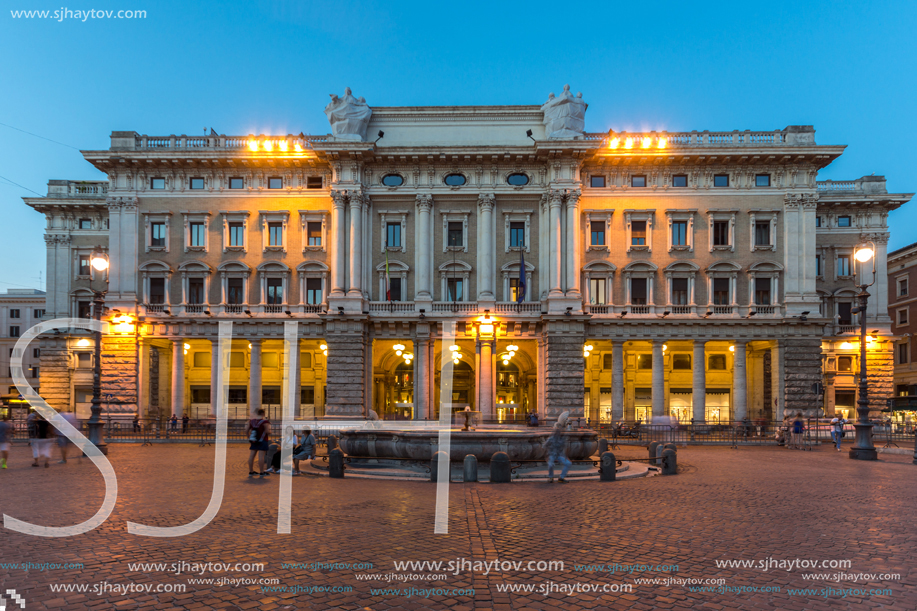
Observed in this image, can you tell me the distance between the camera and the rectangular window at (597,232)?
41.5 meters

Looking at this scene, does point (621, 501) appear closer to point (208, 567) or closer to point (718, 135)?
point (208, 567)

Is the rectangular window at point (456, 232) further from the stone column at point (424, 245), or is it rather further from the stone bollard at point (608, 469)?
the stone bollard at point (608, 469)

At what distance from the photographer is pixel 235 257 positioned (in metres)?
42.1

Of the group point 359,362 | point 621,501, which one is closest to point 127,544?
point 621,501

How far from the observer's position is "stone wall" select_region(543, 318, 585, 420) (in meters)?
38.7

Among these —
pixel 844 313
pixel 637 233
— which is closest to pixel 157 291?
pixel 637 233

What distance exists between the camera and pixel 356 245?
1581 inches

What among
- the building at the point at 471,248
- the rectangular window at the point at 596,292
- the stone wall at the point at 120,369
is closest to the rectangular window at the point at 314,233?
the building at the point at 471,248

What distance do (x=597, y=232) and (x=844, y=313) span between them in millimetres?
20655

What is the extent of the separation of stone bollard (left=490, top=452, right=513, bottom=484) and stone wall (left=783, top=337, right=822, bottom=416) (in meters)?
30.7

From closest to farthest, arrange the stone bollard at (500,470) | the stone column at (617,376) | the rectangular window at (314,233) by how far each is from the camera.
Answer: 1. the stone bollard at (500,470)
2. the stone column at (617,376)
3. the rectangular window at (314,233)

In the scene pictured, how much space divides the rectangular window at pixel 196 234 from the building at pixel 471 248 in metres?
0.14

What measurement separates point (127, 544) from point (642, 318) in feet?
117

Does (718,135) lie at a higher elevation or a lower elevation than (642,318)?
higher
